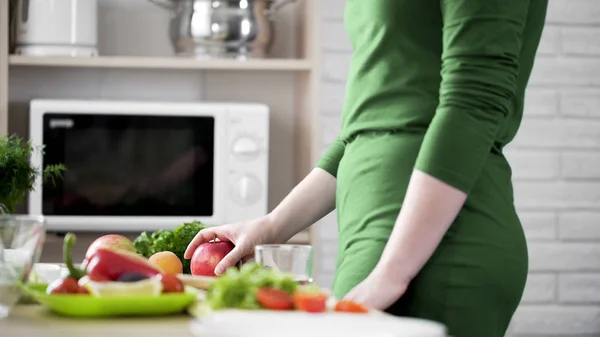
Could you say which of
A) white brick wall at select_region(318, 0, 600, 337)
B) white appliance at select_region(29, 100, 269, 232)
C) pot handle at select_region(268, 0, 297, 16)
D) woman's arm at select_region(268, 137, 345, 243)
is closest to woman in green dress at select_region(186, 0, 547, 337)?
woman's arm at select_region(268, 137, 345, 243)

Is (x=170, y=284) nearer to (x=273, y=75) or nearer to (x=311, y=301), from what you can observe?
(x=311, y=301)

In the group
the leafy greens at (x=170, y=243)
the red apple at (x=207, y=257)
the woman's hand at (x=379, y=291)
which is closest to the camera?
the woman's hand at (x=379, y=291)

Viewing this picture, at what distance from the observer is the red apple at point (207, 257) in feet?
4.28

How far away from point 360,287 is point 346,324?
0.96ft

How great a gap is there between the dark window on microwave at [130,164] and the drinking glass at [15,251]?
4.97ft

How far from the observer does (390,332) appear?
29.8 inches

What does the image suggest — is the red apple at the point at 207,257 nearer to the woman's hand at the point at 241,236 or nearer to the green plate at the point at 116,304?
the woman's hand at the point at 241,236

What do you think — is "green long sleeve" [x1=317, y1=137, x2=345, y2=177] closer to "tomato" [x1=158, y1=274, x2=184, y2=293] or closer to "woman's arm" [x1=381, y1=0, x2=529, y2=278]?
"woman's arm" [x1=381, y1=0, x2=529, y2=278]

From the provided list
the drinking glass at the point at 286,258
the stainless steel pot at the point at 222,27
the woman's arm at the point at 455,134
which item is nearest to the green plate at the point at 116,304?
the drinking glass at the point at 286,258

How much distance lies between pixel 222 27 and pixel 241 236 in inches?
51.6

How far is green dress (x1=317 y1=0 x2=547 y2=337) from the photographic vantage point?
1075 millimetres

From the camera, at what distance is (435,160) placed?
107 cm

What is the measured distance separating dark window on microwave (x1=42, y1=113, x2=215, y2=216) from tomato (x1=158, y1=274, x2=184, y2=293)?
1539mm

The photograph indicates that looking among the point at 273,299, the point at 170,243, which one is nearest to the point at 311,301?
the point at 273,299
